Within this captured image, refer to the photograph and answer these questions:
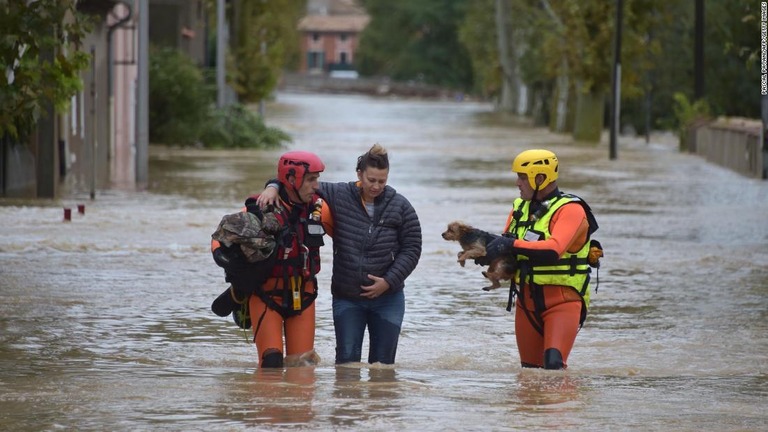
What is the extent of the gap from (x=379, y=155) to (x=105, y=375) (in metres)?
2.09

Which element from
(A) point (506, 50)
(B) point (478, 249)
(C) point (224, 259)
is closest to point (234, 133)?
(B) point (478, 249)

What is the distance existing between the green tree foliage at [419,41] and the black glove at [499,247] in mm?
120678

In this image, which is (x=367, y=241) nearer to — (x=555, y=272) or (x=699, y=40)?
(x=555, y=272)

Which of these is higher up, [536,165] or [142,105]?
[536,165]

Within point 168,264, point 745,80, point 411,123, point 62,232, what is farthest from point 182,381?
point 411,123

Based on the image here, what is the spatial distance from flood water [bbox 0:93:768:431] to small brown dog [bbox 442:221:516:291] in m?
0.58

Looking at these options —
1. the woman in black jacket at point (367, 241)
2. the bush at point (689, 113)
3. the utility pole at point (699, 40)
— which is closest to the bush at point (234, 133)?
the bush at point (689, 113)

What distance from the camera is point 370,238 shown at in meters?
9.38

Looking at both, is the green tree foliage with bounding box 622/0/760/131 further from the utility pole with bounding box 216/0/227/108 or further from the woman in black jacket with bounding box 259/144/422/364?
the woman in black jacket with bounding box 259/144/422/364

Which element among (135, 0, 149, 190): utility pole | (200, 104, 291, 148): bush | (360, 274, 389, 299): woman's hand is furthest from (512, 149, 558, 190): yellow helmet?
(200, 104, 291, 148): bush

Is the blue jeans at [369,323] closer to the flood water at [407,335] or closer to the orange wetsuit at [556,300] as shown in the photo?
the flood water at [407,335]

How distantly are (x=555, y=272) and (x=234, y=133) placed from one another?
115ft

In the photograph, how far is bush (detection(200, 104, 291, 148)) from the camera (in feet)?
142

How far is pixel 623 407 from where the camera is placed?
8680mm
